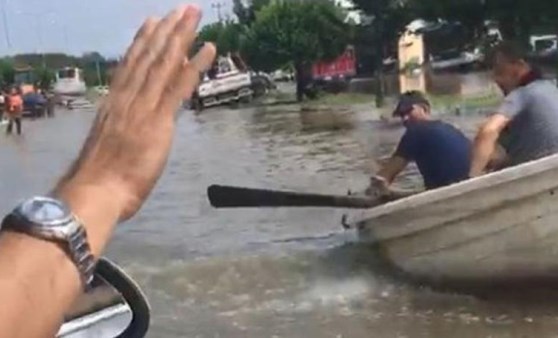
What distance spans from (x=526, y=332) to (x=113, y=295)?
5372 millimetres

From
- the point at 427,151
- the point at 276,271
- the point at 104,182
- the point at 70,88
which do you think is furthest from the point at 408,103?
the point at 70,88

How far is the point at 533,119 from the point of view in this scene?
27.6 ft

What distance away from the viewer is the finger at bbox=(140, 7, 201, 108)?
176 cm

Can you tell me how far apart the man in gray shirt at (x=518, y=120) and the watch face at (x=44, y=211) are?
6.80m

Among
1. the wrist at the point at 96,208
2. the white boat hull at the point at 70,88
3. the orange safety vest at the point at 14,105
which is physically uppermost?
the wrist at the point at 96,208

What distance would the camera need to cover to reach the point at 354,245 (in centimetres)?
923

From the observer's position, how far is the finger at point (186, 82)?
5.76 ft

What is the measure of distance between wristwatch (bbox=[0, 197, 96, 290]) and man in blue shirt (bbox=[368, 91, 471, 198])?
24.3 ft

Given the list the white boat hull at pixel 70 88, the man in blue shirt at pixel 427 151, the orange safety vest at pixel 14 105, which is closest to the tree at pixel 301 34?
the orange safety vest at pixel 14 105

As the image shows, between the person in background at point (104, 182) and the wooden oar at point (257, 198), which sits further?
the wooden oar at point (257, 198)

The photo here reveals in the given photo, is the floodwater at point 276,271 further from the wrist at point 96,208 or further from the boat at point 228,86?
the boat at point 228,86

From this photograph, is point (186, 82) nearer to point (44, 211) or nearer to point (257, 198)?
point (44, 211)

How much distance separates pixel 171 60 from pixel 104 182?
198 mm

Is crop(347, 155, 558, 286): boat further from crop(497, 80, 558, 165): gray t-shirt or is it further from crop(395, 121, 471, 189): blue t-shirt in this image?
crop(395, 121, 471, 189): blue t-shirt
